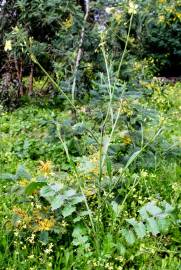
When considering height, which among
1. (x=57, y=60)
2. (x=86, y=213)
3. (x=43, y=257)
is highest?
(x=57, y=60)

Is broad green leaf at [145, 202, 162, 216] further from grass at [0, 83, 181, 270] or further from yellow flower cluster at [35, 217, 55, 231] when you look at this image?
yellow flower cluster at [35, 217, 55, 231]

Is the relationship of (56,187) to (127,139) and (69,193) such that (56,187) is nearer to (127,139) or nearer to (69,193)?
(69,193)

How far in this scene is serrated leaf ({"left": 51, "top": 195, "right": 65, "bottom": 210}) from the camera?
2600mm

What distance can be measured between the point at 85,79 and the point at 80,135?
4.64ft

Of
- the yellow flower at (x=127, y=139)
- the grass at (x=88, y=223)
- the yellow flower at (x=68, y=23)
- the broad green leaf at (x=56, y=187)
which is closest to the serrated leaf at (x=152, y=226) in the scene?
the grass at (x=88, y=223)

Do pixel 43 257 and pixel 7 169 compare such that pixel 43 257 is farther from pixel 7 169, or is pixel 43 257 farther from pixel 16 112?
pixel 16 112

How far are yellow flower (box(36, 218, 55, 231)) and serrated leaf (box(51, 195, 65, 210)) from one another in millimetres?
161

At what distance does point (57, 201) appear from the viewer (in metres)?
2.64

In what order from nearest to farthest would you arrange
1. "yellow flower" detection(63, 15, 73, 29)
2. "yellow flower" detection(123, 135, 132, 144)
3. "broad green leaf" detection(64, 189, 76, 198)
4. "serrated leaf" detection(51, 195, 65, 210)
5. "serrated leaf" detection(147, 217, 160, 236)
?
"serrated leaf" detection(147, 217, 160, 236)
"serrated leaf" detection(51, 195, 65, 210)
"broad green leaf" detection(64, 189, 76, 198)
"yellow flower" detection(123, 135, 132, 144)
"yellow flower" detection(63, 15, 73, 29)

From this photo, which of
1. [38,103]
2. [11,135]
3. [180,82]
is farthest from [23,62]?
[180,82]

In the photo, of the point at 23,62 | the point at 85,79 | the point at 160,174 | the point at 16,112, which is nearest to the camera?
the point at 160,174

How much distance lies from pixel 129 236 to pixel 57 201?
43 centimetres

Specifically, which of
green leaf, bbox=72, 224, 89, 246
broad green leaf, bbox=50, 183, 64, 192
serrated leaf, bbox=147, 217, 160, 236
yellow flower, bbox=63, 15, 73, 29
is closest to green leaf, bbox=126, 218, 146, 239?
serrated leaf, bbox=147, 217, 160, 236

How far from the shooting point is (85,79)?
5684mm
